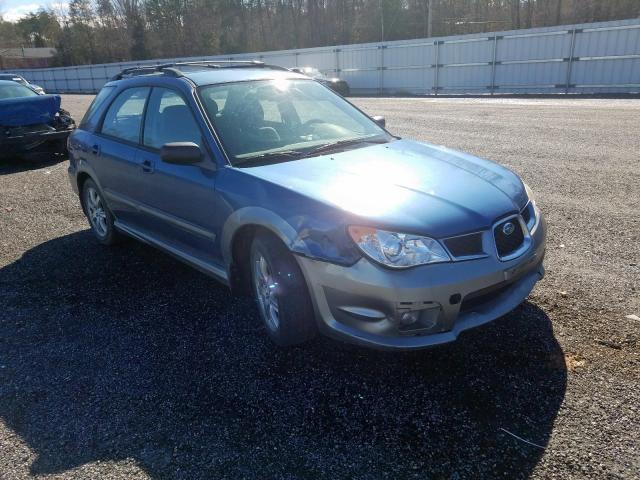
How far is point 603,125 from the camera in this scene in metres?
11.3

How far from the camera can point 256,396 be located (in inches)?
118

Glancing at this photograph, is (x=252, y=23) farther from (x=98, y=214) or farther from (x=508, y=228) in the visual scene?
(x=508, y=228)

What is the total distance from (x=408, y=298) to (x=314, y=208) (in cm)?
74

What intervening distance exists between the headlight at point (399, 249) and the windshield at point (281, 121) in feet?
3.88

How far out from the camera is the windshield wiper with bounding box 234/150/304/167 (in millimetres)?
3672

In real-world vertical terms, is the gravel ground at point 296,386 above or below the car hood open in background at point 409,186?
below

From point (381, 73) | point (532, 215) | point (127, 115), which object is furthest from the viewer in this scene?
point (381, 73)

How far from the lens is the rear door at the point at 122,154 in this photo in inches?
186

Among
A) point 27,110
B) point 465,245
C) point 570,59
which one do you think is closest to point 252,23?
point 570,59

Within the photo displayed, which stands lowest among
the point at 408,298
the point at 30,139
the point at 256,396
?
the point at 256,396

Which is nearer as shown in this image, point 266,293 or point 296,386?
point 296,386

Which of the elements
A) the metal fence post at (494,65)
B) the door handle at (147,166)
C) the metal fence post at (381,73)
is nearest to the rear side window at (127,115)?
the door handle at (147,166)

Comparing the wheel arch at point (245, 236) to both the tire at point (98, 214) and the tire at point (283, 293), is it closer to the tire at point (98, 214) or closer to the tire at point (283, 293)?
the tire at point (283, 293)

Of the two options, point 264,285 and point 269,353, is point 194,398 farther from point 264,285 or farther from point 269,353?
point 264,285
